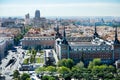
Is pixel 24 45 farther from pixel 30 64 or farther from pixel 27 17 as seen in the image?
pixel 27 17

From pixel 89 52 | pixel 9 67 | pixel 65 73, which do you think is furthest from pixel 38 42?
pixel 65 73

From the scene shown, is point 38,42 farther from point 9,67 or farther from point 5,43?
point 9,67

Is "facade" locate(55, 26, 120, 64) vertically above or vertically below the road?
above

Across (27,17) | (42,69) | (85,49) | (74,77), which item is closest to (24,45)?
(85,49)

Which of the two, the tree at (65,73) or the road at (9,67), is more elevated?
the tree at (65,73)

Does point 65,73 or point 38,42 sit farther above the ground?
point 65,73

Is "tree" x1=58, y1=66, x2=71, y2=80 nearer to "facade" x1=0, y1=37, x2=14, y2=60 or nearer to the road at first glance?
the road

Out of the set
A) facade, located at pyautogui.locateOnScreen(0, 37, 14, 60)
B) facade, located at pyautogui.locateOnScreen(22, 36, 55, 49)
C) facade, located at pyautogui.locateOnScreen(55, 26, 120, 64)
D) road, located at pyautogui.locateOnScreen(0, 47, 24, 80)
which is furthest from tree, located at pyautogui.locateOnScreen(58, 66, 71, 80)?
facade, located at pyautogui.locateOnScreen(22, 36, 55, 49)

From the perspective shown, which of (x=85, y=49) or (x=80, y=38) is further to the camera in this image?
(x=80, y=38)

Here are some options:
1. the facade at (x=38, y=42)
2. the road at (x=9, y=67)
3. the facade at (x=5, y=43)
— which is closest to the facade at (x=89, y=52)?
the road at (x=9, y=67)

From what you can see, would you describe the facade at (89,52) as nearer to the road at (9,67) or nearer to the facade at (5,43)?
the road at (9,67)

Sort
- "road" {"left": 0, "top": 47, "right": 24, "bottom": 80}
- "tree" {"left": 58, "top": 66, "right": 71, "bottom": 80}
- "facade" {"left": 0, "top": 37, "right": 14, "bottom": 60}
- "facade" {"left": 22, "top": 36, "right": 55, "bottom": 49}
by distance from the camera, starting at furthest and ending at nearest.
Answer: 1. "facade" {"left": 22, "top": 36, "right": 55, "bottom": 49}
2. "facade" {"left": 0, "top": 37, "right": 14, "bottom": 60}
3. "road" {"left": 0, "top": 47, "right": 24, "bottom": 80}
4. "tree" {"left": 58, "top": 66, "right": 71, "bottom": 80}
